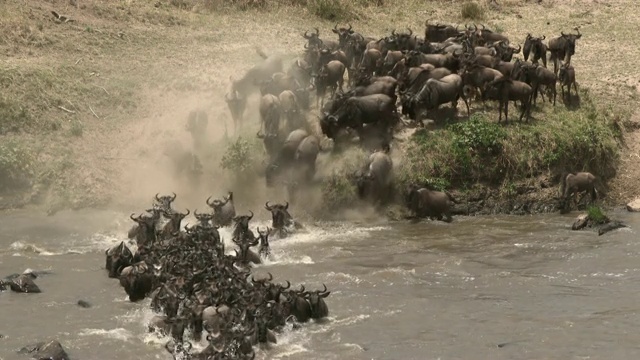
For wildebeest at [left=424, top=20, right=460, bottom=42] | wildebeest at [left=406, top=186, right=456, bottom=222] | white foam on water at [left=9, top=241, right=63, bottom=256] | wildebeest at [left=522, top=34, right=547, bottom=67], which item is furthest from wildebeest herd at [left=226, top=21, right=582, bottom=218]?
white foam on water at [left=9, top=241, right=63, bottom=256]

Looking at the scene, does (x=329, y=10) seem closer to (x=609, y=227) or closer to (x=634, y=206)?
(x=634, y=206)

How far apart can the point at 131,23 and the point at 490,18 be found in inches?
426

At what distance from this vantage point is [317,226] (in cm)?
1953

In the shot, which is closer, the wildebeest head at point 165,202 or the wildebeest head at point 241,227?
the wildebeest head at point 241,227

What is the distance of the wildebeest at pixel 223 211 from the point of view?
18.7m

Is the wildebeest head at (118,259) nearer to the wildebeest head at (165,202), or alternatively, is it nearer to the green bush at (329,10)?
the wildebeest head at (165,202)

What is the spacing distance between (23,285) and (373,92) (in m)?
8.14

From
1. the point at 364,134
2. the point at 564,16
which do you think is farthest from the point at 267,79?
the point at 564,16

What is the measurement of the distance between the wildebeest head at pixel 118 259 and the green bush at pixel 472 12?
60.1ft

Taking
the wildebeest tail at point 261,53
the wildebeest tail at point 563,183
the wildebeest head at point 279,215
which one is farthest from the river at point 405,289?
the wildebeest tail at point 261,53

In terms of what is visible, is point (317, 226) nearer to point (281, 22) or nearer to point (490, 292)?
point (490, 292)

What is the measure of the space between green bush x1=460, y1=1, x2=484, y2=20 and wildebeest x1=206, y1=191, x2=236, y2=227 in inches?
606

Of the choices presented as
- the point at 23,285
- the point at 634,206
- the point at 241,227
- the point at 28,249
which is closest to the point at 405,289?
the point at 241,227

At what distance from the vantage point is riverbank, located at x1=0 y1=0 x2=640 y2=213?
67.7ft
